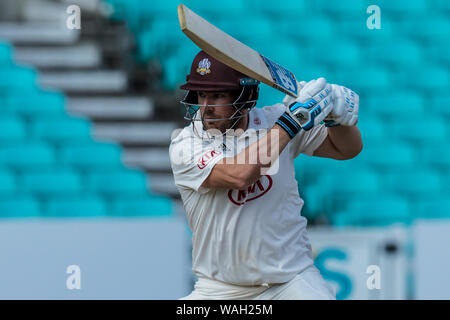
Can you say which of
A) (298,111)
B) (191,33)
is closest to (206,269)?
(298,111)

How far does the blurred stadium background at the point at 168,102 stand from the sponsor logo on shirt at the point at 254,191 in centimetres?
242

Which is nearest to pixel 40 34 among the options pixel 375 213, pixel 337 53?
pixel 337 53

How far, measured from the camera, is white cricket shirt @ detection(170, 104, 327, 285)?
270 cm

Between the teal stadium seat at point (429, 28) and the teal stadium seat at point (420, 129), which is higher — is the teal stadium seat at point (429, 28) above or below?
above

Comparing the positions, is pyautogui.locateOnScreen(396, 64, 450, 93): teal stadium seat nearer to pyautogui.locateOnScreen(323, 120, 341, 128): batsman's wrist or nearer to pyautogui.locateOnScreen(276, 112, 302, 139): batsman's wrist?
pyautogui.locateOnScreen(323, 120, 341, 128): batsman's wrist

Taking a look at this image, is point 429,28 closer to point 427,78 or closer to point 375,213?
point 427,78

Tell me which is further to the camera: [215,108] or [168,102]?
[168,102]

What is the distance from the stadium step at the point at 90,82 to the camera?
20.6ft

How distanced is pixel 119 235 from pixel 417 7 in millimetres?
3218

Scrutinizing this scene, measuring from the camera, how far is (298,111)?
98.9 inches

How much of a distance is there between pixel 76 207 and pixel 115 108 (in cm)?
104

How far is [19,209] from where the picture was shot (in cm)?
551

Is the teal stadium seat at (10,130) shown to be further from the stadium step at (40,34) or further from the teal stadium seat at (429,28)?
the teal stadium seat at (429,28)

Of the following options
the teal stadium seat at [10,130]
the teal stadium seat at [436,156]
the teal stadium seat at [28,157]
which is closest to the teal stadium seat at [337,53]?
the teal stadium seat at [436,156]
